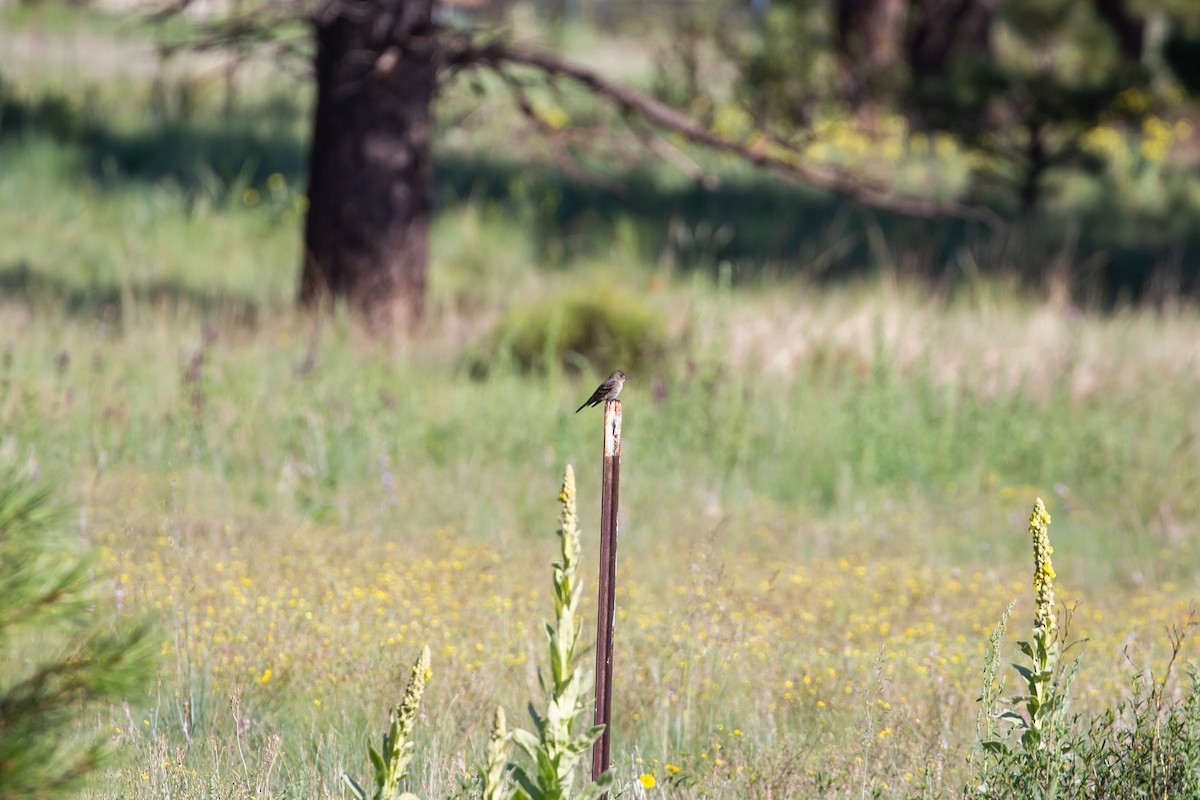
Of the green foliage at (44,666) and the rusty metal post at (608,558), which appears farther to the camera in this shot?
the rusty metal post at (608,558)

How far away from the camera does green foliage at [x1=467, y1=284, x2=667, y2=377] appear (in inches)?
289

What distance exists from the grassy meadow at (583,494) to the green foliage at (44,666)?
0.68 metres

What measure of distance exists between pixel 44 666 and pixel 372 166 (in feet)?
19.1

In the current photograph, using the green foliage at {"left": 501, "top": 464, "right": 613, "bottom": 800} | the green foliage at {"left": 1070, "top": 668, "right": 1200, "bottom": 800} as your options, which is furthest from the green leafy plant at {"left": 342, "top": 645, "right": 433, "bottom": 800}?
the green foliage at {"left": 1070, "top": 668, "right": 1200, "bottom": 800}

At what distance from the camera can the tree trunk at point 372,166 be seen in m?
7.31

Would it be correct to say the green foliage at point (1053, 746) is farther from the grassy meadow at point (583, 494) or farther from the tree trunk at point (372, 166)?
the tree trunk at point (372, 166)

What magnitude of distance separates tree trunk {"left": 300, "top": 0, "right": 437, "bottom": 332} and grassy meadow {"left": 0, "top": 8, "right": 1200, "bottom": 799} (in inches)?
13.2

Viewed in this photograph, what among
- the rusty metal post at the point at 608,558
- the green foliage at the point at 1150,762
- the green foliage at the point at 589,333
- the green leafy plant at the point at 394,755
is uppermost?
the rusty metal post at the point at 608,558

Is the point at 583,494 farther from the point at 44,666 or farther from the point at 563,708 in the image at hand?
the point at 44,666

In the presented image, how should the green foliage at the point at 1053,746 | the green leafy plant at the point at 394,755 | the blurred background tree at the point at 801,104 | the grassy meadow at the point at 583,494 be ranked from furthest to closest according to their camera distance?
the blurred background tree at the point at 801,104 < the grassy meadow at the point at 583,494 < the green foliage at the point at 1053,746 < the green leafy plant at the point at 394,755

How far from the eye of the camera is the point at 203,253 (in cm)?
952

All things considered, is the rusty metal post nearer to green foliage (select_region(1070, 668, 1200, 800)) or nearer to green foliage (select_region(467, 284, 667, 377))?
green foliage (select_region(1070, 668, 1200, 800))

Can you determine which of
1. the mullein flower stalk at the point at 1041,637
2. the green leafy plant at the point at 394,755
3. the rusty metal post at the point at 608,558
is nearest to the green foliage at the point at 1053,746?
the mullein flower stalk at the point at 1041,637

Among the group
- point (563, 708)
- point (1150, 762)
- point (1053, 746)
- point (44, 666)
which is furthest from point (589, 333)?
point (44, 666)
